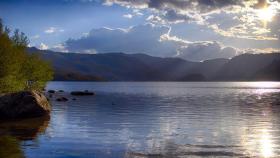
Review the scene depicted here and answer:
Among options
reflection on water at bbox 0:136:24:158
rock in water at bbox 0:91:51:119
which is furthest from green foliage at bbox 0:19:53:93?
reflection on water at bbox 0:136:24:158

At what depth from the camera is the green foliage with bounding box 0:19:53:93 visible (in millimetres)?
81688

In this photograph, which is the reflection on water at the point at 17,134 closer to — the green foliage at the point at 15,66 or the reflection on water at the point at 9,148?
the reflection on water at the point at 9,148

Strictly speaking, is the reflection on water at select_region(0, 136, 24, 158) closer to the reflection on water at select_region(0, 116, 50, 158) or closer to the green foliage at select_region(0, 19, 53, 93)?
the reflection on water at select_region(0, 116, 50, 158)

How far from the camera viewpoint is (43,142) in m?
37.9

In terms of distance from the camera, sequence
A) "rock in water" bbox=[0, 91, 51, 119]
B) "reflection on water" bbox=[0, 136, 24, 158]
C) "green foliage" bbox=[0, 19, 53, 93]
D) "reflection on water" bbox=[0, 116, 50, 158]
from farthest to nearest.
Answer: "green foliage" bbox=[0, 19, 53, 93] < "rock in water" bbox=[0, 91, 51, 119] < "reflection on water" bbox=[0, 116, 50, 158] < "reflection on water" bbox=[0, 136, 24, 158]

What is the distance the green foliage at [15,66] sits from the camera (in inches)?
3216

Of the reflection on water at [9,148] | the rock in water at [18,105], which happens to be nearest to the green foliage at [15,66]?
the rock in water at [18,105]

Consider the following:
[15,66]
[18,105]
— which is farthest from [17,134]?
[15,66]

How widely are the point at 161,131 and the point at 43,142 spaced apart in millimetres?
14945

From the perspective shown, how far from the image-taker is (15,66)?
272 feet

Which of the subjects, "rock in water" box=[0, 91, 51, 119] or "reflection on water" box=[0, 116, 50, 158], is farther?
"rock in water" box=[0, 91, 51, 119]

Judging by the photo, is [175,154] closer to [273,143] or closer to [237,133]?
[273,143]

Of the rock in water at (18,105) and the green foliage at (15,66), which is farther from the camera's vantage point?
the green foliage at (15,66)

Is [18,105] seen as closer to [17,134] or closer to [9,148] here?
[17,134]
